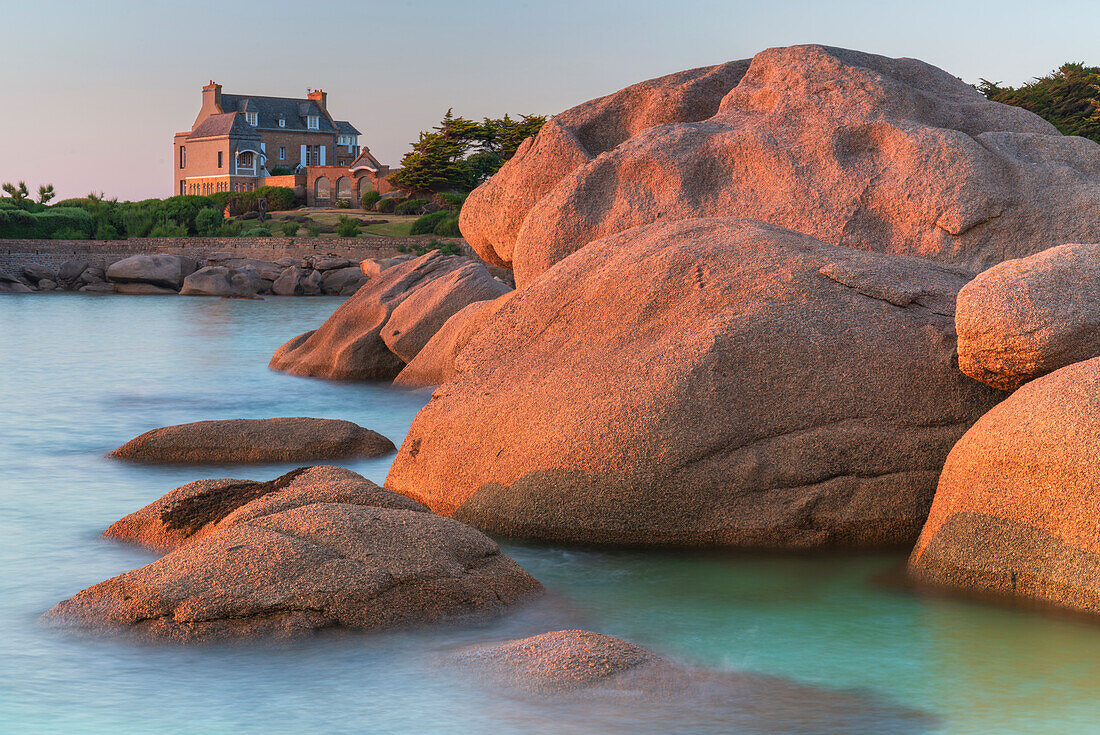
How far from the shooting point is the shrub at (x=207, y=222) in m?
52.3

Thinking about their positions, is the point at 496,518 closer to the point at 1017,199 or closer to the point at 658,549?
the point at 658,549

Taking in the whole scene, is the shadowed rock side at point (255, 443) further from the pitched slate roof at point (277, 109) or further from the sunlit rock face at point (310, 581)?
the pitched slate roof at point (277, 109)

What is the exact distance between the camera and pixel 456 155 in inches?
2361

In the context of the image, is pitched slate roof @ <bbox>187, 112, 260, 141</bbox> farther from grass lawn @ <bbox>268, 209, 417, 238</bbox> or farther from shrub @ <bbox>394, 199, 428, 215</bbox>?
shrub @ <bbox>394, 199, 428, 215</bbox>

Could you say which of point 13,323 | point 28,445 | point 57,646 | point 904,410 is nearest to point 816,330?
point 904,410

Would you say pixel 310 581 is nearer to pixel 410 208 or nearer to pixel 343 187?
pixel 410 208

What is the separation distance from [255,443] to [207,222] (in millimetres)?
45521

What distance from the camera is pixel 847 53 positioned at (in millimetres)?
10367

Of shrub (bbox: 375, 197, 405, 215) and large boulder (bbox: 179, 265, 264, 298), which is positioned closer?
large boulder (bbox: 179, 265, 264, 298)

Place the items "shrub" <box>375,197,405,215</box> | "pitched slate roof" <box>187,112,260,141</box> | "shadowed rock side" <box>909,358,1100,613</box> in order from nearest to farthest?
"shadowed rock side" <box>909,358,1100,613</box> < "shrub" <box>375,197,405,215</box> < "pitched slate roof" <box>187,112,260,141</box>

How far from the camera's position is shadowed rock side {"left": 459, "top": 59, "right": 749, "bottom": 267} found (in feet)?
34.4

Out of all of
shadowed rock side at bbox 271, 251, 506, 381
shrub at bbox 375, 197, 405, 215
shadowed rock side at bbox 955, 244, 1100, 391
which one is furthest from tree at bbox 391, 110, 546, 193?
shadowed rock side at bbox 955, 244, 1100, 391

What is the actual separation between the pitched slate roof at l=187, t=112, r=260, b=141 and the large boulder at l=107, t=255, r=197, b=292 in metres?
37.8

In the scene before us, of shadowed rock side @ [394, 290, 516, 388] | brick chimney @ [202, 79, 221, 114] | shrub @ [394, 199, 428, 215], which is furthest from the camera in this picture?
brick chimney @ [202, 79, 221, 114]
